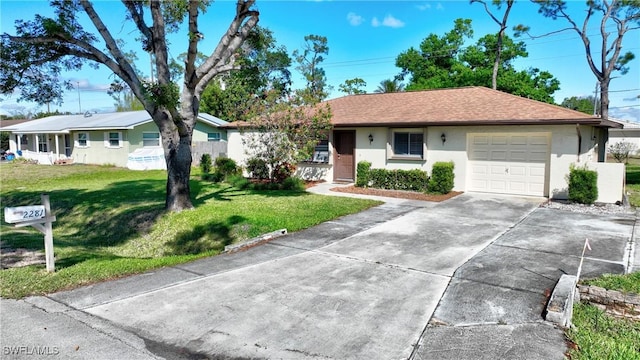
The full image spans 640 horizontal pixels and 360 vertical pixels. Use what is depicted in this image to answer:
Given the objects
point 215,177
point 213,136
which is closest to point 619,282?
point 215,177

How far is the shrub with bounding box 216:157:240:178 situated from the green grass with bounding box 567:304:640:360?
15.5 meters

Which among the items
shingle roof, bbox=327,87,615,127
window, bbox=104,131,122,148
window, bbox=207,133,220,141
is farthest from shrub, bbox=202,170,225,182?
window, bbox=207,133,220,141

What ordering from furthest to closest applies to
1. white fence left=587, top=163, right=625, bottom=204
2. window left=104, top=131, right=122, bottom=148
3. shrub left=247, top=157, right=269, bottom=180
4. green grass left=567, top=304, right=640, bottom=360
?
window left=104, top=131, right=122, bottom=148
shrub left=247, top=157, right=269, bottom=180
white fence left=587, top=163, right=625, bottom=204
green grass left=567, top=304, right=640, bottom=360

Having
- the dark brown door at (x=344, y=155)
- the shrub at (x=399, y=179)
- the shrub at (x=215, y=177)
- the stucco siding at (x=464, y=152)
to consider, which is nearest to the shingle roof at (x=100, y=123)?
the shrub at (x=215, y=177)

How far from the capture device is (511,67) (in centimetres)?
3572

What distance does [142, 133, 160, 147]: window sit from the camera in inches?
1038

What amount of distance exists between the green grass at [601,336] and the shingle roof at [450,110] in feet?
28.0

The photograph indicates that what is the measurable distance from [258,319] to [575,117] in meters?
11.7

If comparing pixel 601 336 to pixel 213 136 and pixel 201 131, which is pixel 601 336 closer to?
pixel 201 131

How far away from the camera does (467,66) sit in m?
36.1

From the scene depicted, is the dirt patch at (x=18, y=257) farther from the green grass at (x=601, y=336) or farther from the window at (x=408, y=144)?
the window at (x=408, y=144)

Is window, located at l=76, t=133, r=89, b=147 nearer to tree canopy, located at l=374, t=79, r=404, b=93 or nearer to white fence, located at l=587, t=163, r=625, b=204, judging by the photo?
tree canopy, located at l=374, t=79, r=404, b=93

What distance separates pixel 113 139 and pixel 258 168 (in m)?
14.2

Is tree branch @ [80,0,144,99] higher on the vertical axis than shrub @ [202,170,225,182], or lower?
higher
